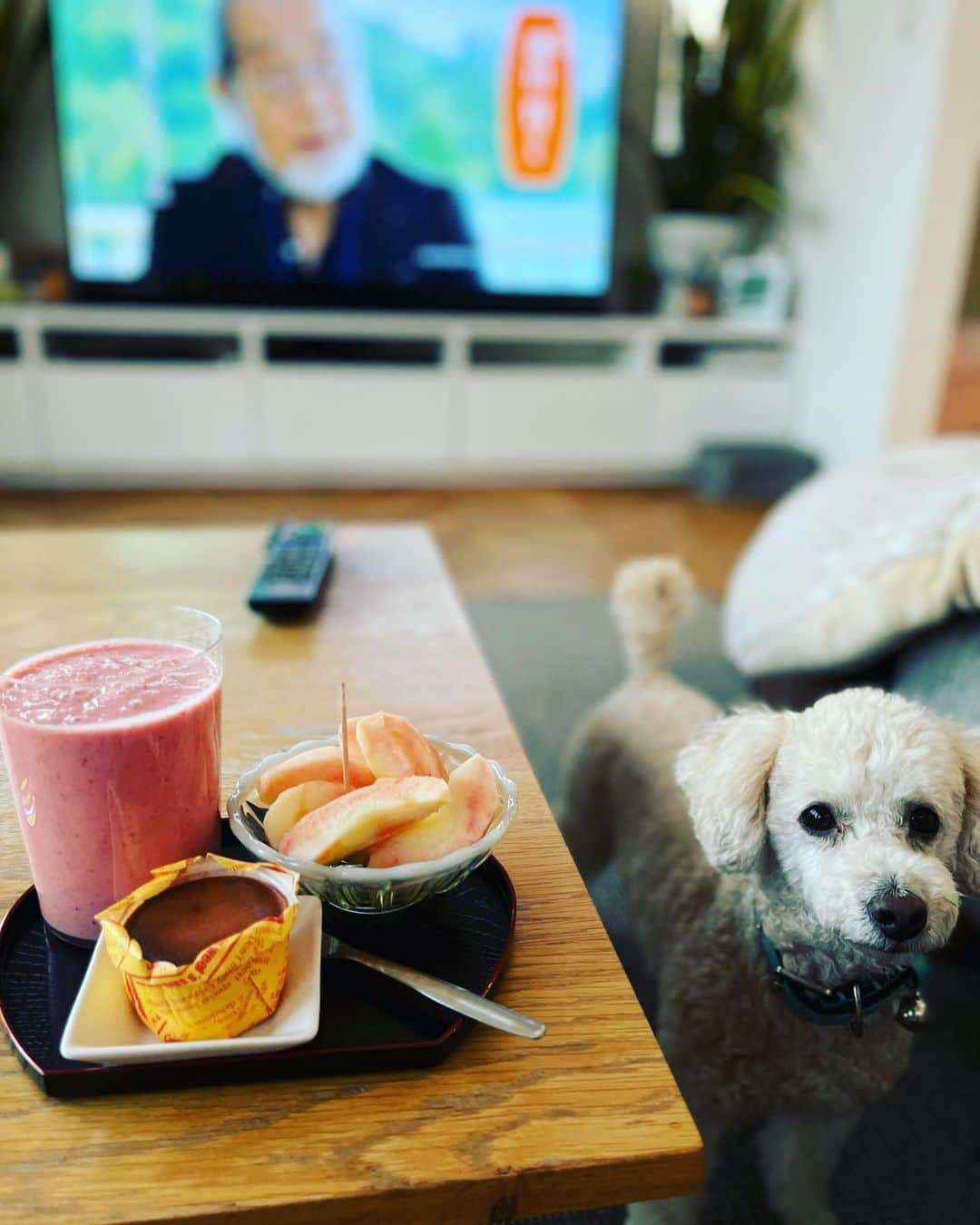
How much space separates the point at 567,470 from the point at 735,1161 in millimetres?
2660

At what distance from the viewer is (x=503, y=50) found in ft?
9.49

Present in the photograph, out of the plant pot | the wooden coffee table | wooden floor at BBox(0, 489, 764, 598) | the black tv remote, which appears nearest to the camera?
the wooden coffee table

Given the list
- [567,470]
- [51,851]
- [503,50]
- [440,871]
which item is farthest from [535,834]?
[503,50]

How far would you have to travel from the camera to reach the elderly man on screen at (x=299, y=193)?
2.76 meters

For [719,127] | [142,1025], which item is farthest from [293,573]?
[719,127]

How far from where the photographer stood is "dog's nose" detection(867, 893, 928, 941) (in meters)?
0.55

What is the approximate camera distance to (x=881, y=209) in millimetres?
2703

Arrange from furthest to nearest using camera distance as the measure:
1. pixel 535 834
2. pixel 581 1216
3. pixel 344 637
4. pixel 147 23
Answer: pixel 147 23 < pixel 344 637 < pixel 581 1216 < pixel 535 834

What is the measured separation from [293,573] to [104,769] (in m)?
0.58

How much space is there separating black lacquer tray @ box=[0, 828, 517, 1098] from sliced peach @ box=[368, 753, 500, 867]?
0.06 meters

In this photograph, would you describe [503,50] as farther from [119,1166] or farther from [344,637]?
[119,1166]

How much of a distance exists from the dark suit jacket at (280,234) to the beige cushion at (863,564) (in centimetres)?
203

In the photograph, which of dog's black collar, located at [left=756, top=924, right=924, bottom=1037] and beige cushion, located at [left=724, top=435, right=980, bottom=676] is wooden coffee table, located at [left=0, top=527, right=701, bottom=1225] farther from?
beige cushion, located at [left=724, top=435, right=980, bottom=676]

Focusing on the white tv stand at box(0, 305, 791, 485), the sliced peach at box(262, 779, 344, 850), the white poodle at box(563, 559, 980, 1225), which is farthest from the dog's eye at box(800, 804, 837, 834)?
the white tv stand at box(0, 305, 791, 485)
